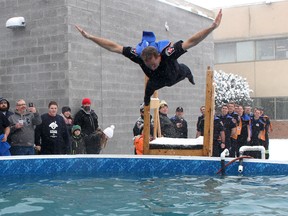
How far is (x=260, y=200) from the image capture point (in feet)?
17.1

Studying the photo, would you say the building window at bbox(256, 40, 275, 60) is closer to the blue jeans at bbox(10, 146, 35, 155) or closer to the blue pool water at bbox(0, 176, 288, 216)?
the blue pool water at bbox(0, 176, 288, 216)

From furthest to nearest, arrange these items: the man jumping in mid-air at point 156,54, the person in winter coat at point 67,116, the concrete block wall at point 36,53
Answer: the concrete block wall at point 36,53 → the person in winter coat at point 67,116 → the man jumping in mid-air at point 156,54

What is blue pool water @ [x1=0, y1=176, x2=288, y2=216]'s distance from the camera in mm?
4766

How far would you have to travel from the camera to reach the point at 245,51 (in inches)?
1033

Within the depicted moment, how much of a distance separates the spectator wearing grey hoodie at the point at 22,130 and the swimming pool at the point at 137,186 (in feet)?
2.42

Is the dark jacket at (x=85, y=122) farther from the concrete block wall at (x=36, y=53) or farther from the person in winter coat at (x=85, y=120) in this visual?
the concrete block wall at (x=36, y=53)

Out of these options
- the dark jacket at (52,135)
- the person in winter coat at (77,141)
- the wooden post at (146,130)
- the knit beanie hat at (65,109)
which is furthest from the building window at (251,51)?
Answer: the dark jacket at (52,135)

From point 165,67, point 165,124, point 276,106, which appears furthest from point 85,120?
point 276,106

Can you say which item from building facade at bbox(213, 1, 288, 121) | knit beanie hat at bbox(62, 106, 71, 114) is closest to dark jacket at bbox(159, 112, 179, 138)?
knit beanie hat at bbox(62, 106, 71, 114)

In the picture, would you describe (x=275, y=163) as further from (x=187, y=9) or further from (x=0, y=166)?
(x=187, y=9)

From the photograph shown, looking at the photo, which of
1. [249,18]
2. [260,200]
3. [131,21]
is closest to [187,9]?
[131,21]

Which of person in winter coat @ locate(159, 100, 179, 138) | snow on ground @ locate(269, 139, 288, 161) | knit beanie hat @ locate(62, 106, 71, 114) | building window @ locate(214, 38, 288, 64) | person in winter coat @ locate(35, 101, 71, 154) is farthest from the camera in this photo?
building window @ locate(214, 38, 288, 64)

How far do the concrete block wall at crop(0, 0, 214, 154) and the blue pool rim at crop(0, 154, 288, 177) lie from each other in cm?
263

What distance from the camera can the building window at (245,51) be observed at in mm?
26031
